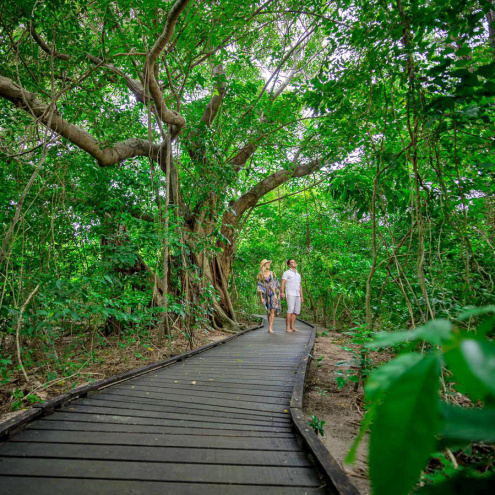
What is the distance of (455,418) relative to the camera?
0.30 m

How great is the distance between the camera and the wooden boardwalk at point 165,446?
1.58 meters

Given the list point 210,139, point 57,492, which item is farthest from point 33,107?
point 57,492

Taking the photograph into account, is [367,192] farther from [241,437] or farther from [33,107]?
[33,107]

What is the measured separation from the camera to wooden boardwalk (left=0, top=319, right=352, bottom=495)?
1575mm

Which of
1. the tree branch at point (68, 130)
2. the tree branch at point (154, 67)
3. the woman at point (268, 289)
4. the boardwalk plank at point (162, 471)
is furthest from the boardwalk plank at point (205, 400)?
the woman at point (268, 289)

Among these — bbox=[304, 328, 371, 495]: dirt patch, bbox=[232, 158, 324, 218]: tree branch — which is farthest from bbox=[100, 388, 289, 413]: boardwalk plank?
bbox=[232, 158, 324, 218]: tree branch

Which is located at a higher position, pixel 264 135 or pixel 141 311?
pixel 264 135

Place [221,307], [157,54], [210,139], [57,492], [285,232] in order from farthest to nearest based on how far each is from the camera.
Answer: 1. [285,232]
2. [221,307]
3. [210,139]
4. [157,54]
5. [57,492]

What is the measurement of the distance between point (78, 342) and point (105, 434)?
7.63 feet

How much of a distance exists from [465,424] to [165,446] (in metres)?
2.09

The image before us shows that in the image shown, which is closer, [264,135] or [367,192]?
[367,192]

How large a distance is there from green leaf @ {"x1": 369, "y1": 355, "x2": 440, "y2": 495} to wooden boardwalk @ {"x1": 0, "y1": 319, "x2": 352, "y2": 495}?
1572mm

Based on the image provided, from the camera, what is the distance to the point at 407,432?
0.96ft

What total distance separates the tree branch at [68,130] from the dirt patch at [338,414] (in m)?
3.97
